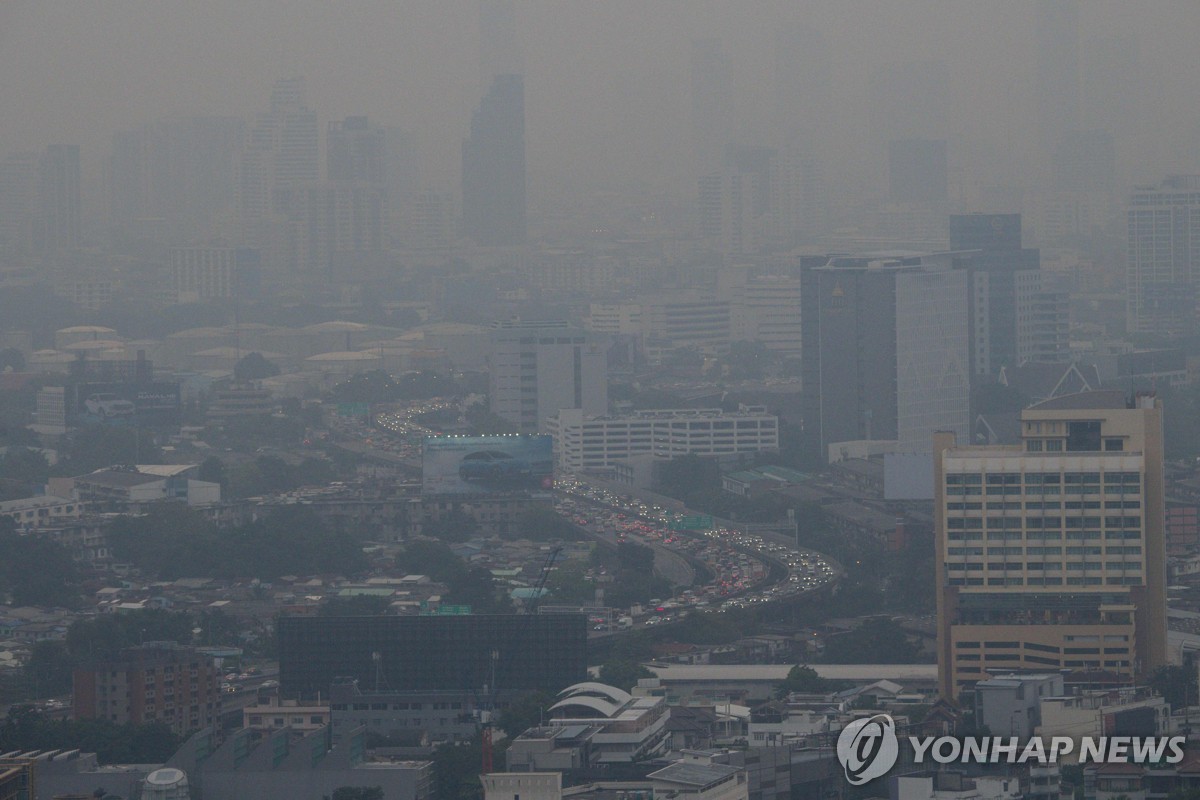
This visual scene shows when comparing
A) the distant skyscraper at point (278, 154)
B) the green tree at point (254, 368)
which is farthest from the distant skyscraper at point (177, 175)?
the green tree at point (254, 368)

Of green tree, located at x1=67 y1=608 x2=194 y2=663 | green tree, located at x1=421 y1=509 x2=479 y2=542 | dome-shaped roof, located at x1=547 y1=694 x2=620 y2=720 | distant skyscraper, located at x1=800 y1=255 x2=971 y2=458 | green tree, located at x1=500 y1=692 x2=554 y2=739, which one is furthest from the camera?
distant skyscraper, located at x1=800 y1=255 x2=971 y2=458

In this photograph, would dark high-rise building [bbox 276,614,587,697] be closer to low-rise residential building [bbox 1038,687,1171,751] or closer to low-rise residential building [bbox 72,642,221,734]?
low-rise residential building [bbox 72,642,221,734]

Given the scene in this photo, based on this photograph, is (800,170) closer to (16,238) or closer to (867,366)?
(16,238)

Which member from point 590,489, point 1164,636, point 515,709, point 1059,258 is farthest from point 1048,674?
point 1059,258

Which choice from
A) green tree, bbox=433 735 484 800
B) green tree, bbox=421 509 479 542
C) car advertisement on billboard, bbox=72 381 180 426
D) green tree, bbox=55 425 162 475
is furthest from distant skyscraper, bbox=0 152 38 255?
green tree, bbox=433 735 484 800

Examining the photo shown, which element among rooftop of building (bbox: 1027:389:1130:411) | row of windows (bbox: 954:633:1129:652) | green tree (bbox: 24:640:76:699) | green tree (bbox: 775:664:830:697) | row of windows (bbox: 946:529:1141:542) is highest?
rooftop of building (bbox: 1027:389:1130:411)

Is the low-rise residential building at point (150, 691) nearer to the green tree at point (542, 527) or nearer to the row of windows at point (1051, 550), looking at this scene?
the row of windows at point (1051, 550)

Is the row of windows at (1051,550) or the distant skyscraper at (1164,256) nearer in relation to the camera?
the row of windows at (1051,550)

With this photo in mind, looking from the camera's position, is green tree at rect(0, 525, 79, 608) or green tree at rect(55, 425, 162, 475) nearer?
green tree at rect(0, 525, 79, 608)
